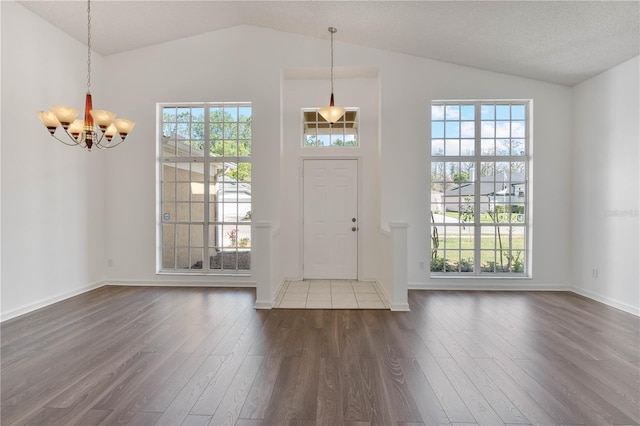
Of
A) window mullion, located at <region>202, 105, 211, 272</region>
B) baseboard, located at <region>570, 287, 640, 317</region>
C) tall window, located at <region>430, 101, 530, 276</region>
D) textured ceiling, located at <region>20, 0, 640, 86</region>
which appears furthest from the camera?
window mullion, located at <region>202, 105, 211, 272</region>

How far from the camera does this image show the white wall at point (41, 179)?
353 centimetres

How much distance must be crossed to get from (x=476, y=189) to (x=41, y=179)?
607 cm

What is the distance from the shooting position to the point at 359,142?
528 centimetres

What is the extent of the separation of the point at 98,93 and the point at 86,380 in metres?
4.44

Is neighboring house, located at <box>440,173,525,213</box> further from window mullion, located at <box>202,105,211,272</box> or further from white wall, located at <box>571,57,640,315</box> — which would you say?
window mullion, located at <box>202,105,211,272</box>

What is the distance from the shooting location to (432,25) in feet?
12.9

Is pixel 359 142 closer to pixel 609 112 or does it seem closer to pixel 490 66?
pixel 490 66

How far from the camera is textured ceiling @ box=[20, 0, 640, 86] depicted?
3.36 meters

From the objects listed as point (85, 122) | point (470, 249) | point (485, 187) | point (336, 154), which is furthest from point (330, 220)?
point (85, 122)

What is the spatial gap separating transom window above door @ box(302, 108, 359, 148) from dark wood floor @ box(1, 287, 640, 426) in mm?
2871

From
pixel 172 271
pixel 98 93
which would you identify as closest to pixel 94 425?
pixel 172 271

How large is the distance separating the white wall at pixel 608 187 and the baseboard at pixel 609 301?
1cm

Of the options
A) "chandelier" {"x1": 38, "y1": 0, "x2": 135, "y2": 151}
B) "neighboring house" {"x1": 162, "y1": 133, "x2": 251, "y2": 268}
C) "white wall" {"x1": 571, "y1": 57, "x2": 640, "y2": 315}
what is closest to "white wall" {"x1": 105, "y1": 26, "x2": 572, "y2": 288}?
"white wall" {"x1": 571, "y1": 57, "x2": 640, "y2": 315}

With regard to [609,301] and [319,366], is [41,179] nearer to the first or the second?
[319,366]
